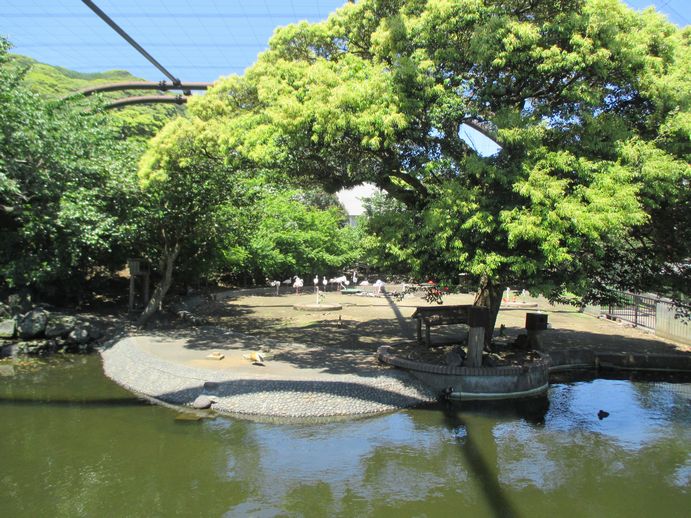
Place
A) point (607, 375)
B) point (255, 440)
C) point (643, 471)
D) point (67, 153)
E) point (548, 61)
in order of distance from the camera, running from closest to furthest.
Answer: point (643, 471) → point (255, 440) → point (548, 61) → point (607, 375) → point (67, 153)

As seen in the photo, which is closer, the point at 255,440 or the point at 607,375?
the point at 255,440

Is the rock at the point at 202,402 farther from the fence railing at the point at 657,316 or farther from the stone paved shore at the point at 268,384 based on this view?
the fence railing at the point at 657,316

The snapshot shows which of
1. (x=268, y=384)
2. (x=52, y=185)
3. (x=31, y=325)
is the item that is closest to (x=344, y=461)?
(x=268, y=384)

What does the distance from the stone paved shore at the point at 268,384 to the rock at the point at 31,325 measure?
2.74m

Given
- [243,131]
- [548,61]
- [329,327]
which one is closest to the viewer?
[548,61]

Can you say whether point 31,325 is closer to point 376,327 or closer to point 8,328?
point 8,328

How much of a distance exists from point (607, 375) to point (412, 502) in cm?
930

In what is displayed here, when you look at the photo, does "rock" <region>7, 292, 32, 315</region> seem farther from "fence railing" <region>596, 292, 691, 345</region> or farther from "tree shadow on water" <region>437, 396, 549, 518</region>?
"fence railing" <region>596, 292, 691, 345</region>

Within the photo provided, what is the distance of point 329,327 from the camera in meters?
18.7

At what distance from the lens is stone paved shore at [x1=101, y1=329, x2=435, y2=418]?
966 cm

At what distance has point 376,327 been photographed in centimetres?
1897

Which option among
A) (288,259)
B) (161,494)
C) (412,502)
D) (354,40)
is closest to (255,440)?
(161,494)

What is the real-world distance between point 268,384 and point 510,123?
6.47 metres

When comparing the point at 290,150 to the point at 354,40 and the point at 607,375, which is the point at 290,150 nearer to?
the point at 354,40
